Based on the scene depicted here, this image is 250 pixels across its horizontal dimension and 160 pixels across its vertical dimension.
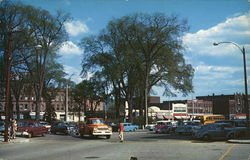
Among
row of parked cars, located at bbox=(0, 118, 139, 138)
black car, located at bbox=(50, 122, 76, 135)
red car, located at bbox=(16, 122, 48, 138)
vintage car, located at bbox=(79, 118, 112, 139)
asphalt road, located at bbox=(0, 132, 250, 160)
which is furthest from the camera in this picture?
black car, located at bbox=(50, 122, 76, 135)

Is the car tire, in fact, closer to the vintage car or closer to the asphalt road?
the asphalt road

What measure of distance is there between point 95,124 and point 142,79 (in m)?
32.7

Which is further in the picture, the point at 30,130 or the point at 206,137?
the point at 30,130

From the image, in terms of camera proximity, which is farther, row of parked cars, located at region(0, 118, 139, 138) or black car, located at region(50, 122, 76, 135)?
black car, located at region(50, 122, 76, 135)

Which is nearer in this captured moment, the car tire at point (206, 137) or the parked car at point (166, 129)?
the car tire at point (206, 137)

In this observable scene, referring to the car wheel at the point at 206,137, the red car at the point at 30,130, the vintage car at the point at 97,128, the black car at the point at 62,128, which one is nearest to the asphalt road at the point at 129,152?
the car wheel at the point at 206,137

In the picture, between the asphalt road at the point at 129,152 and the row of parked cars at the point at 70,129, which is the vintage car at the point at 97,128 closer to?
the row of parked cars at the point at 70,129

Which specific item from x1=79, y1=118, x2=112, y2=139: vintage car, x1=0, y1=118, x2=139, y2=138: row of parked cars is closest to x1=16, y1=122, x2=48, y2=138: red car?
x1=0, y1=118, x2=139, y2=138: row of parked cars

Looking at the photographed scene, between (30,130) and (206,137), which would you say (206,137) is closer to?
(206,137)

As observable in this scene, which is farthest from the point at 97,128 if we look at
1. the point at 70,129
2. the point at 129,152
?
the point at 129,152

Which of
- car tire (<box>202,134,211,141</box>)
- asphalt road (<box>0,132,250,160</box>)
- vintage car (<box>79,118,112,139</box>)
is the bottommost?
car tire (<box>202,134,211,141</box>)

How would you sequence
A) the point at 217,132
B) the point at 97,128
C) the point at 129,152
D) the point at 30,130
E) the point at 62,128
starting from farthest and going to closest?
1. the point at 62,128
2. the point at 30,130
3. the point at 97,128
4. the point at 217,132
5. the point at 129,152

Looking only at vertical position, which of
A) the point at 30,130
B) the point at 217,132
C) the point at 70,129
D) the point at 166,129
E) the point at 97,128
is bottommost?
the point at 166,129

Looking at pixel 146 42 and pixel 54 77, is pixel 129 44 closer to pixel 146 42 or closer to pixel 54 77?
pixel 146 42
